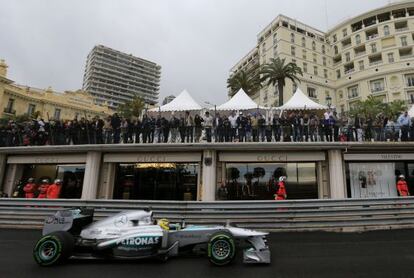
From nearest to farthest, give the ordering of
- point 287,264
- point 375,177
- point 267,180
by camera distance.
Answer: point 287,264 < point 375,177 < point 267,180

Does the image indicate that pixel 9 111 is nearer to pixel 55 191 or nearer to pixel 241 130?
pixel 55 191

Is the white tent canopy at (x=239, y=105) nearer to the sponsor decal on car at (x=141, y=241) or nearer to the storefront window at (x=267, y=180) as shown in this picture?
the storefront window at (x=267, y=180)

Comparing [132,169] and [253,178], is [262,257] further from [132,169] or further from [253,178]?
[132,169]

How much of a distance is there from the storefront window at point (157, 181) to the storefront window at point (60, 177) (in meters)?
2.46

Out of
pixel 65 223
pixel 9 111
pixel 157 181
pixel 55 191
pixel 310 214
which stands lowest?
pixel 65 223

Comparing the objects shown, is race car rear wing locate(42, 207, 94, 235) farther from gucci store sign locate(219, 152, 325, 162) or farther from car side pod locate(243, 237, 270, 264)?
gucci store sign locate(219, 152, 325, 162)

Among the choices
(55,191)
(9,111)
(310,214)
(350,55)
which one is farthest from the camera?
(350,55)

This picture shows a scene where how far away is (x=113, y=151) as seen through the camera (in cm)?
1516

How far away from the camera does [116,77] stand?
157 meters

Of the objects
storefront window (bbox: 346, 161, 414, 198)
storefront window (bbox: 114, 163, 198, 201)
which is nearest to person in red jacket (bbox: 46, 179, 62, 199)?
storefront window (bbox: 114, 163, 198, 201)

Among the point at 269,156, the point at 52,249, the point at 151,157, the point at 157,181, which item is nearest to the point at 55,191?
the point at 151,157

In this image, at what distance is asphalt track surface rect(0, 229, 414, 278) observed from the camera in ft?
18.3

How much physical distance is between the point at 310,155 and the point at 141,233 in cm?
1030

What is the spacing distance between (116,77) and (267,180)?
15711 centimetres
